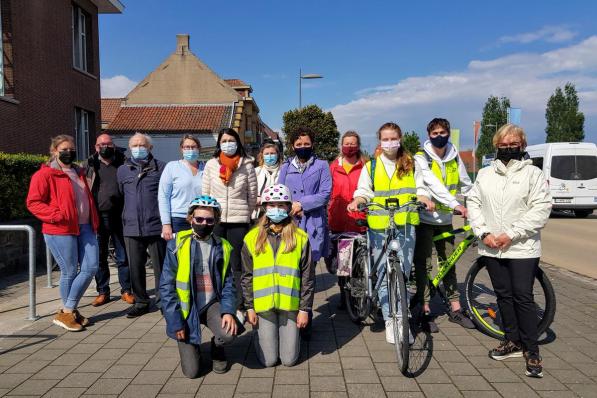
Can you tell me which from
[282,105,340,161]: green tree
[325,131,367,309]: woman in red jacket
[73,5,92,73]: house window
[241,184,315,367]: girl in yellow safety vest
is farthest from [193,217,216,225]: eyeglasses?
[282,105,340,161]: green tree

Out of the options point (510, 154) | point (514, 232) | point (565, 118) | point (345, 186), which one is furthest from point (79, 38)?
point (565, 118)

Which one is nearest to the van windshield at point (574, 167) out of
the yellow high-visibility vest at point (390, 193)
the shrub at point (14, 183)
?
the yellow high-visibility vest at point (390, 193)

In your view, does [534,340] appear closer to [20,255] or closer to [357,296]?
[357,296]

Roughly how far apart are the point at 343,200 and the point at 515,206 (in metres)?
2.14

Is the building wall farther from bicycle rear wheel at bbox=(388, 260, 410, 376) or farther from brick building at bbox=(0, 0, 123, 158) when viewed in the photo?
bicycle rear wheel at bbox=(388, 260, 410, 376)

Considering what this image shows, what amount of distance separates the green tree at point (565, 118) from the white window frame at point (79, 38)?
62714 mm

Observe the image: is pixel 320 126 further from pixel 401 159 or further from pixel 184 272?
pixel 184 272

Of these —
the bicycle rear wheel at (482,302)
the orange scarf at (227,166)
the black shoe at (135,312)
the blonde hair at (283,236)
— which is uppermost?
the orange scarf at (227,166)

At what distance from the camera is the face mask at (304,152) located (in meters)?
5.15

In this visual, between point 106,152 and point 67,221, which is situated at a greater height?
point 106,152

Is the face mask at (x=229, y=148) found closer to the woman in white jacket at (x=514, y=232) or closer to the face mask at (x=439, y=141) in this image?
the face mask at (x=439, y=141)

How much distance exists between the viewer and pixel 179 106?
4116 centimetres

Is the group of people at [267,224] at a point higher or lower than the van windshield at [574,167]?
lower

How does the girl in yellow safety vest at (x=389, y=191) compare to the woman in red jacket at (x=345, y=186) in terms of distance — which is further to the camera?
the woman in red jacket at (x=345, y=186)
